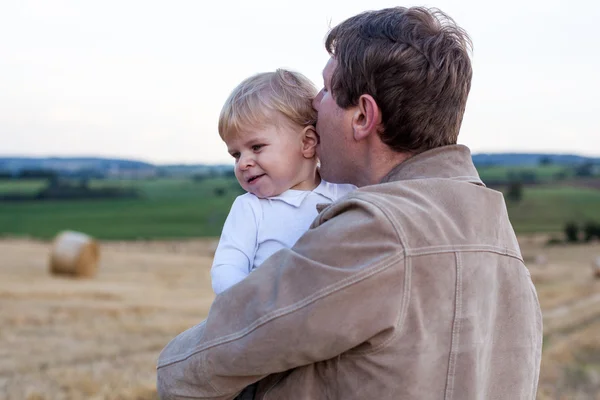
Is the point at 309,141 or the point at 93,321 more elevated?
the point at 309,141

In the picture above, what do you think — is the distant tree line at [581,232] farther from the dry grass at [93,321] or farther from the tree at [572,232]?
the dry grass at [93,321]

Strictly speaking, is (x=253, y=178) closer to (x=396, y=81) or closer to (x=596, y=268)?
(x=396, y=81)

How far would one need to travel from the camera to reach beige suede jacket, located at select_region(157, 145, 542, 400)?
1907 millimetres

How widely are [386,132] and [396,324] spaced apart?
1.80 feet

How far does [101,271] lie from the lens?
71.8 feet

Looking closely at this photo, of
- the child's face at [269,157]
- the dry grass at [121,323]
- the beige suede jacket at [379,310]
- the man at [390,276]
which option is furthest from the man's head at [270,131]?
the dry grass at [121,323]

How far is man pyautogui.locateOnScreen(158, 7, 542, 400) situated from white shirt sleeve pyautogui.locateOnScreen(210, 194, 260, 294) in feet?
0.96

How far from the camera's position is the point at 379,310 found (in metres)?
1.90

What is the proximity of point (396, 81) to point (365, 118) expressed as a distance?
0.15 m

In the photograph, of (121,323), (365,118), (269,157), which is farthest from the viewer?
(121,323)

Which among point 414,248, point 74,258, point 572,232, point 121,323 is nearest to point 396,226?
point 414,248

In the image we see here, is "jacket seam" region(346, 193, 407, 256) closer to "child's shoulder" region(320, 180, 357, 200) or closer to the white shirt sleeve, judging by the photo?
the white shirt sleeve

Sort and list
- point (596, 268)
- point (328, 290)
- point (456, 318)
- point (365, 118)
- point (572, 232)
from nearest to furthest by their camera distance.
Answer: point (328, 290)
point (456, 318)
point (365, 118)
point (596, 268)
point (572, 232)

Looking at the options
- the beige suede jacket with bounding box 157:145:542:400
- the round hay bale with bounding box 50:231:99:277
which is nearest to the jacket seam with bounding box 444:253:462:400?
the beige suede jacket with bounding box 157:145:542:400
